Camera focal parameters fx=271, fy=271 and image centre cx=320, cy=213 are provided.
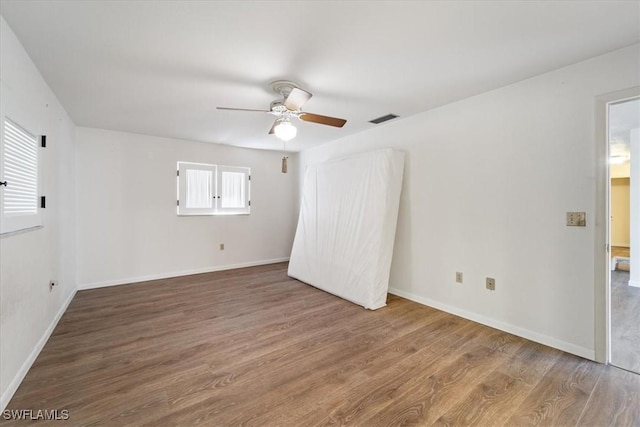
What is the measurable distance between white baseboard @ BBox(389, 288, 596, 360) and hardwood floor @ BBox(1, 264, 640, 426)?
0.23 feet

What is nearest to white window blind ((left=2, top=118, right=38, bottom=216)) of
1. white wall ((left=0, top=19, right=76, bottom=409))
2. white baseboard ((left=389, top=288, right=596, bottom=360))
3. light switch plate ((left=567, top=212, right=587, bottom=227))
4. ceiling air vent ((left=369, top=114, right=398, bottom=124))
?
white wall ((left=0, top=19, right=76, bottom=409))

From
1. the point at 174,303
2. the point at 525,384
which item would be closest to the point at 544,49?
the point at 525,384

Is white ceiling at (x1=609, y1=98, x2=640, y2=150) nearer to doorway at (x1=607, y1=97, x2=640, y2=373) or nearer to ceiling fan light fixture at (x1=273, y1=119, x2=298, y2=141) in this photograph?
doorway at (x1=607, y1=97, x2=640, y2=373)

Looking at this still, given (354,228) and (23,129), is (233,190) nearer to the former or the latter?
(354,228)

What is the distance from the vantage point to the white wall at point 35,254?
170cm

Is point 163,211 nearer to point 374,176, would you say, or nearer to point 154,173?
point 154,173

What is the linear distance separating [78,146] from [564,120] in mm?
5776

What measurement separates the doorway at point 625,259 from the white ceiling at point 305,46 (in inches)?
32.8

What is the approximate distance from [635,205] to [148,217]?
23.8 feet

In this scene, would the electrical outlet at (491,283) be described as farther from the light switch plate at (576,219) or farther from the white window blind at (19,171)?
the white window blind at (19,171)

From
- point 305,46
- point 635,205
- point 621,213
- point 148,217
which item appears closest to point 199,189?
point 148,217

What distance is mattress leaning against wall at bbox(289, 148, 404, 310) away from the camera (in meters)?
3.40
